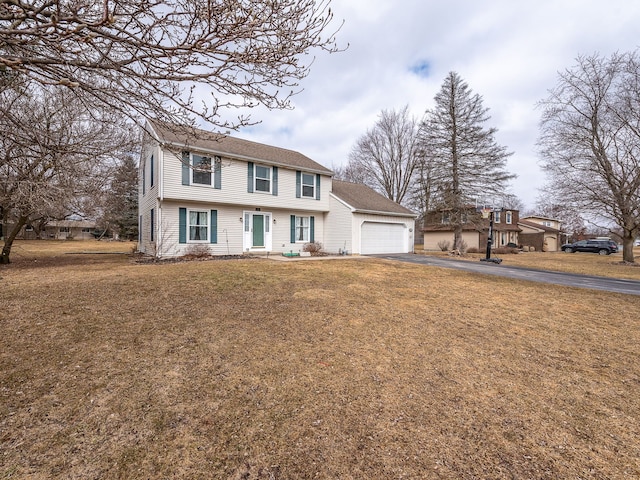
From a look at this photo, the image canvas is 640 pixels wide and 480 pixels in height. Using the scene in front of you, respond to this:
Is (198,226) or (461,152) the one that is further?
(461,152)

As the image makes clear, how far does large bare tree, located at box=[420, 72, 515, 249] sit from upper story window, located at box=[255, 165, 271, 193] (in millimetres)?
11512

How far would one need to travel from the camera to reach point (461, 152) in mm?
19469

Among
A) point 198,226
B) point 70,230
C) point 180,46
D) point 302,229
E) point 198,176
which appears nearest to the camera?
point 180,46

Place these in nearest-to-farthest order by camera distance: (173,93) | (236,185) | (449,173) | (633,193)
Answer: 1. (173,93)
2. (236,185)
3. (633,193)
4. (449,173)

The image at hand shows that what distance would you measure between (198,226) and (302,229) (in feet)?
18.7

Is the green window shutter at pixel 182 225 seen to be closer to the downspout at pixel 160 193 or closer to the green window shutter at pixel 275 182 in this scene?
the downspout at pixel 160 193

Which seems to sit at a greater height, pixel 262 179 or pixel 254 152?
pixel 254 152

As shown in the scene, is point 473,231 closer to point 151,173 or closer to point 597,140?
point 597,140

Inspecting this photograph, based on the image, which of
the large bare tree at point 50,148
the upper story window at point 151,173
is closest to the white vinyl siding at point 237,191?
the upper story window at point 151,173

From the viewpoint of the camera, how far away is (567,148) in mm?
17484

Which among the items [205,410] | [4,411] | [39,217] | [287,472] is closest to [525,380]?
[287,472]

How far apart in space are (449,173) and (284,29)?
18928 millimetres

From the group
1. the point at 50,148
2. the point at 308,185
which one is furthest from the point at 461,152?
the point at 50,148

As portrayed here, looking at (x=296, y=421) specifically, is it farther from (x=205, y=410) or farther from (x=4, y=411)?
(x=4, y=411)
